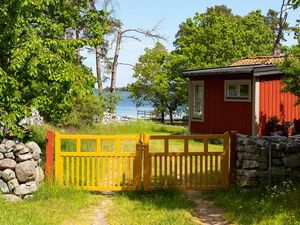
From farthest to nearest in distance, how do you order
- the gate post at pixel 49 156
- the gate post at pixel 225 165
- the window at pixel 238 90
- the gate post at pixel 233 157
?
the window at pixel 238 90, the gate post at pixel 233 157, the gate post at pixel 225 165, the gate post at pixel 49 156

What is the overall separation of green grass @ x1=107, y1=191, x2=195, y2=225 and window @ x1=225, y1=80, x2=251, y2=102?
29.2 ft

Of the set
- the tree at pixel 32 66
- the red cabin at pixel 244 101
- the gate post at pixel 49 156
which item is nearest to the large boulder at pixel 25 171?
the gate post at pixel 49 156

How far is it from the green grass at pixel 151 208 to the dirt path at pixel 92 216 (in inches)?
5.2

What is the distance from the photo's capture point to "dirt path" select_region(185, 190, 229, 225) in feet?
24.3

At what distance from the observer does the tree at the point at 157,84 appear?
35031mm

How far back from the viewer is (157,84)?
3575 centimetres

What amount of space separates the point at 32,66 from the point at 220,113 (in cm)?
1129

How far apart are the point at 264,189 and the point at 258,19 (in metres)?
29.5

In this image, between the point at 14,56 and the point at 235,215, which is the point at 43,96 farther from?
the point at 235,215

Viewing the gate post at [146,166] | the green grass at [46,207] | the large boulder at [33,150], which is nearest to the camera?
the green grass at [46,207]


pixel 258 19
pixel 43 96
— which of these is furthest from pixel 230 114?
pixel 258 19

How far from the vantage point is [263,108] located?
16.8 metres

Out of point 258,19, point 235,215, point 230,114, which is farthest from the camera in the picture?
point 258,19

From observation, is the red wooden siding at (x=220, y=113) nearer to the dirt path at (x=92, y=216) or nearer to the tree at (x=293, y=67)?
the tree at (x=293, y=67)
